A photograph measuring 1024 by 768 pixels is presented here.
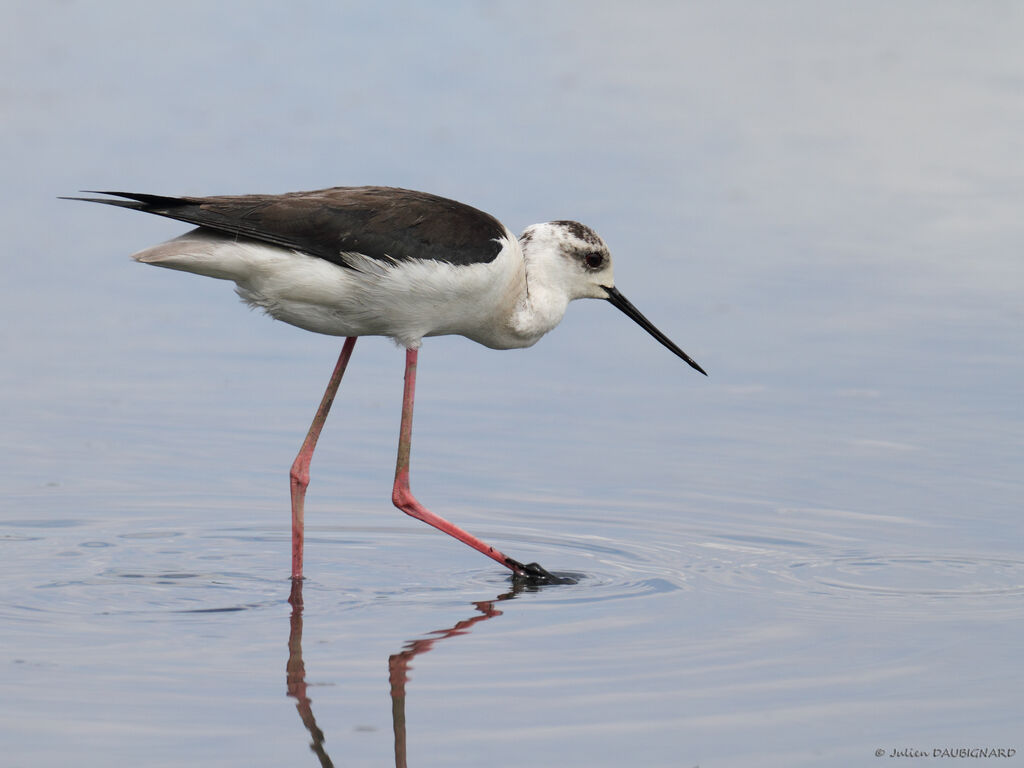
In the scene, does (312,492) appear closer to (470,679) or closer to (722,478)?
(722,478)

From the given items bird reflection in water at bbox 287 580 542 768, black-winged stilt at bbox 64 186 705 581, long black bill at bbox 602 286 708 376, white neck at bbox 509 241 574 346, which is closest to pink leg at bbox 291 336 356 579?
black-winged stilt at bbox 64 186 705 581

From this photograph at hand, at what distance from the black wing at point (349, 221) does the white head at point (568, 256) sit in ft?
2.02

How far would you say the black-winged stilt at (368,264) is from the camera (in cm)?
827

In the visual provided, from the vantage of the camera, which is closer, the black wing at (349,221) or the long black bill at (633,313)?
the black wing at (349,221)

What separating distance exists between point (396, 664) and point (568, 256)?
2.79m

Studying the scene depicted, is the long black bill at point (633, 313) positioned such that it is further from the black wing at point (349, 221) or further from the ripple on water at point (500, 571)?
the black wing at point (349, 221)

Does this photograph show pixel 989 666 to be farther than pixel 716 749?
Yes

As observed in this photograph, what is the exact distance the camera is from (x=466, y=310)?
8.83 meters

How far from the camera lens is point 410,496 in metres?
9.30

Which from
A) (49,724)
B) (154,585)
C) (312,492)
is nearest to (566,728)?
(49,724)

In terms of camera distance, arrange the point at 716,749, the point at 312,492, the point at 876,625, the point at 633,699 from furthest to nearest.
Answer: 1. the point at 312,492
2. the point at 876,625
3. the point at 633,699
4. the point at 716,749

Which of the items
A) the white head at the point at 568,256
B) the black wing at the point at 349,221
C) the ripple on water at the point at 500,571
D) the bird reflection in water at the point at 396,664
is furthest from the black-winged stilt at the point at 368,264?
the bird reflection in water at the point at 396,664

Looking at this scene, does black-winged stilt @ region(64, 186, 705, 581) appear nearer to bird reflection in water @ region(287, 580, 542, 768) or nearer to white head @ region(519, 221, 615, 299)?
white head @ region(519, 221, 615, 299)

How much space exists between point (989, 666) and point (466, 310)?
2.91 metres
